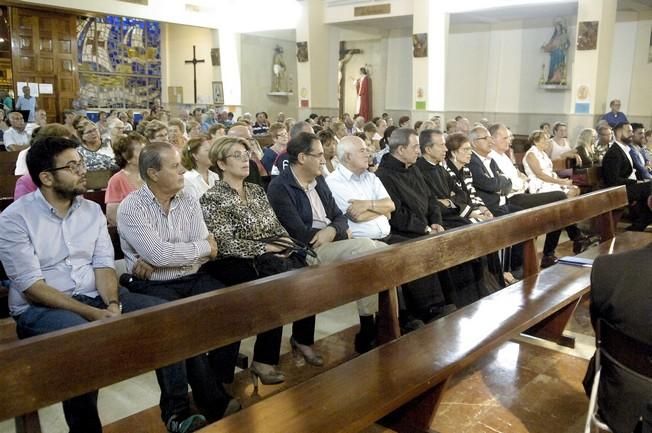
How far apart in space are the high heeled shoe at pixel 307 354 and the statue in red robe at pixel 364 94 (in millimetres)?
15074

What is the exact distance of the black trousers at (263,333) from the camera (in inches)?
117

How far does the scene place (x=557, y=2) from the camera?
498 inches

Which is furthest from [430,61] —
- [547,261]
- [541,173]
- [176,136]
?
[547,261]

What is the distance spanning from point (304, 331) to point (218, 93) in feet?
46.4

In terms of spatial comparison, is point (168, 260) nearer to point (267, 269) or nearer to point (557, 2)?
point (267, 269)

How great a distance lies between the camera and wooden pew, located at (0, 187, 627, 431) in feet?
5.31

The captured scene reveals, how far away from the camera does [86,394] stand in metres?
2.19

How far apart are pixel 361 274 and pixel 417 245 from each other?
0.42 metres

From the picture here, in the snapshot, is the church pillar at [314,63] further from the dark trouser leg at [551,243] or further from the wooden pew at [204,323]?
the wooden pew at [204,323]

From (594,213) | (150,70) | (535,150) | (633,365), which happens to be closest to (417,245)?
(633,365)

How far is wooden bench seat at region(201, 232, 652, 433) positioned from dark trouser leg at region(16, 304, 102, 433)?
57cm

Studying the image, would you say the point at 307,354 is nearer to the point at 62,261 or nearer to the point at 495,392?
the point at 495,392

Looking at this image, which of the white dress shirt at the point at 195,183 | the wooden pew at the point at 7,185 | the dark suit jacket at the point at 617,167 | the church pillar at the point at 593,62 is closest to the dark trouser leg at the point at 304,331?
the white dress shirt at the point at 195,183

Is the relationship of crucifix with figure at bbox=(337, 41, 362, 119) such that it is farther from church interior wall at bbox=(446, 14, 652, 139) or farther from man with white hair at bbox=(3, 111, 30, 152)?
man with white hair at bbox=(3, 111, 30, 152)
